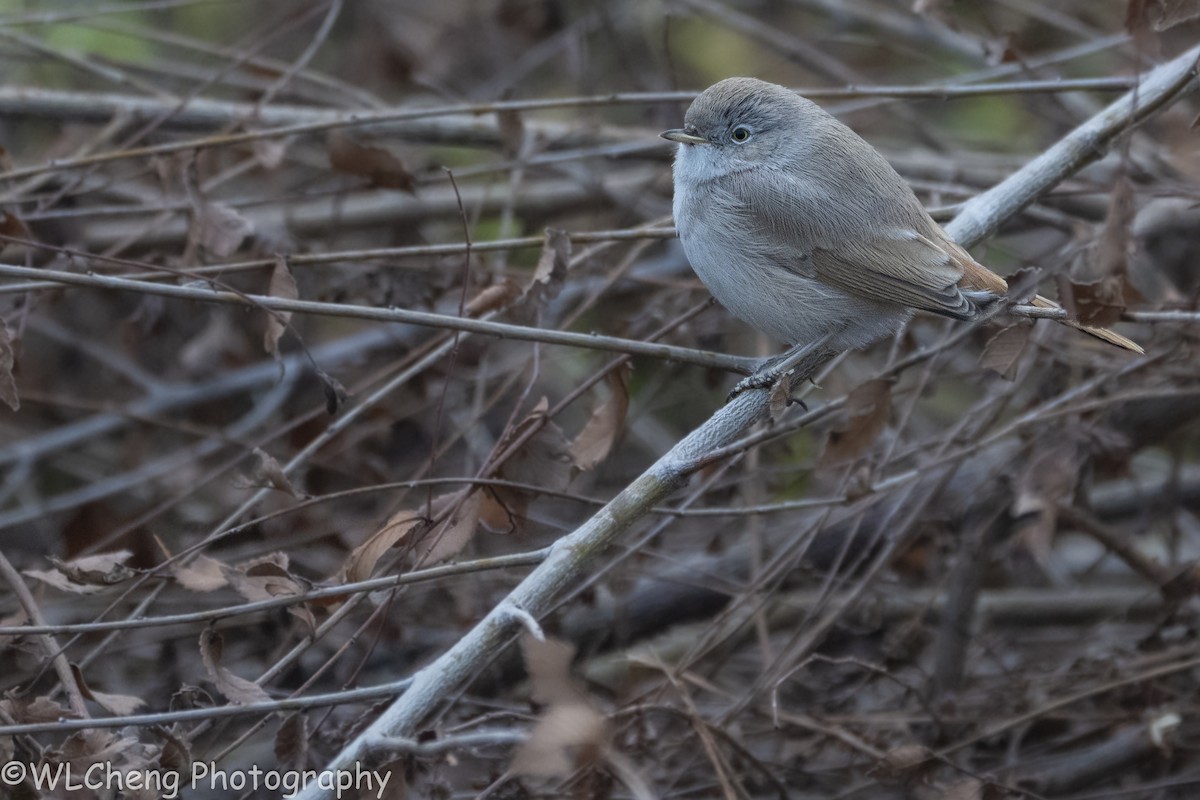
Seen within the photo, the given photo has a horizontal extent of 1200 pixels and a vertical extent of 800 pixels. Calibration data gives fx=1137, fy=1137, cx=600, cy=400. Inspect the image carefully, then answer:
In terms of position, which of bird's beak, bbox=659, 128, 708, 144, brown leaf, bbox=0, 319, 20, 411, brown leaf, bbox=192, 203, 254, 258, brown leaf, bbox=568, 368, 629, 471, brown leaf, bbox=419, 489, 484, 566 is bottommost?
brown leaf, bbox=419, 489, 484, 566

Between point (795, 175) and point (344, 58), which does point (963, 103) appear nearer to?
point (344, 58)

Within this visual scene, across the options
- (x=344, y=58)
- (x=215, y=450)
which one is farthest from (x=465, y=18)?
(x=215, y=450)

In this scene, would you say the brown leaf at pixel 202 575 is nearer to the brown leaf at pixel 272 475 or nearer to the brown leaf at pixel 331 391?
the brown leaf at pixel 272 475

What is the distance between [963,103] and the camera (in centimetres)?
810

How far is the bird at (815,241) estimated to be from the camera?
3344 millimetres

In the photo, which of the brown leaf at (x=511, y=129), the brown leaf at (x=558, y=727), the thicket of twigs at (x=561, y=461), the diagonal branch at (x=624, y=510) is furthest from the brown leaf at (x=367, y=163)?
the brown leaf at (x=558, y=727)

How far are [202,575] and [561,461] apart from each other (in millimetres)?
1002

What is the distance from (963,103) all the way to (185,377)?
18.3ft

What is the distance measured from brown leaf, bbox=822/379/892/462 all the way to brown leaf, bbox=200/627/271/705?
1792 mm

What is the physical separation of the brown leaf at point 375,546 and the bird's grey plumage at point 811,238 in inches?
45.4

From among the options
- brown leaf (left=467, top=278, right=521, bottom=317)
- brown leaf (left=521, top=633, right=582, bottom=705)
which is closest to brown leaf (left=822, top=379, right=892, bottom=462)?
brown leaf (left=467, top=278, right=521, bottom=317)

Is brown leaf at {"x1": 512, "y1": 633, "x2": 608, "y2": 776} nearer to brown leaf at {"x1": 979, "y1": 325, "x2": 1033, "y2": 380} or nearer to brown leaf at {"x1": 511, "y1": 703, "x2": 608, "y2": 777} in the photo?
brown leaf at {"x1": 511, "y1": 703, "x2": 608, "y2": 777}

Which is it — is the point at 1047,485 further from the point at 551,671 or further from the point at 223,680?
the point at 223,680

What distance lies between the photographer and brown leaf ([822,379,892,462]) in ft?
11.2
